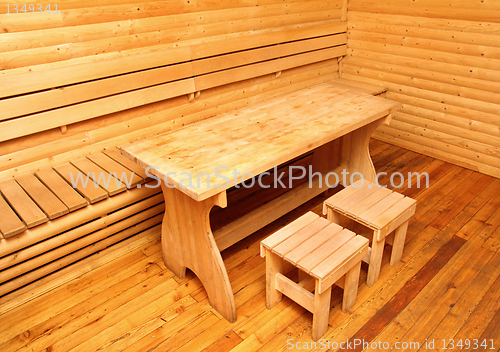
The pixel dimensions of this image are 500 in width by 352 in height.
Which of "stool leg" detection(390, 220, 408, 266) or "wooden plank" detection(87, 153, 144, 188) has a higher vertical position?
"wooden plank" detection(87, 153, 144, 188)

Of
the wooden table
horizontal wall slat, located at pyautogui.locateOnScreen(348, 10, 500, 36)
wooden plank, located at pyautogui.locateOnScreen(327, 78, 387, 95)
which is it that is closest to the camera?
the wooden table

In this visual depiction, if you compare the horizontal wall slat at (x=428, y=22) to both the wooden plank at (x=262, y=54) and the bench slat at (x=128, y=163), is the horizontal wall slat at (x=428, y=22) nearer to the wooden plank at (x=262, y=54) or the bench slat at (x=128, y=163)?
the wooden plank at (x=262, y=54)

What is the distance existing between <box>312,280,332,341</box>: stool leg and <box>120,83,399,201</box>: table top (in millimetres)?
737

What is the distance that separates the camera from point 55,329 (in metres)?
2.53

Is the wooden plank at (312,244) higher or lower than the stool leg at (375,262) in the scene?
higher

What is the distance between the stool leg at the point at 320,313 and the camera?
226cm

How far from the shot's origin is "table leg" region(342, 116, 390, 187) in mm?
3544

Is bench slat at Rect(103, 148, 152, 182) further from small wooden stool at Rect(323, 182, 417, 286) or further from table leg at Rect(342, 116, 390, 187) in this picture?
table leg at Rect(342, 116, 390, 187)

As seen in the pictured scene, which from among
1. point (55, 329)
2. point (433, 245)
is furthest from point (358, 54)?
point (55, 329)

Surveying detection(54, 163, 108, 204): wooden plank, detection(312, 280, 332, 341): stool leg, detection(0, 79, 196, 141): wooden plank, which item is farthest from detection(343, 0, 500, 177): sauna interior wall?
detection(54, 163, 108, 204): wooden plank

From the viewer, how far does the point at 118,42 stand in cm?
307

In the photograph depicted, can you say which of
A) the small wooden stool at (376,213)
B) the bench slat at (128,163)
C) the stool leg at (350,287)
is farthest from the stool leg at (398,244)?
the bench slat at (128,163)

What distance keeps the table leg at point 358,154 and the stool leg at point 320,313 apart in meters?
1.56

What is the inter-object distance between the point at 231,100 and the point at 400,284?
2135mm
